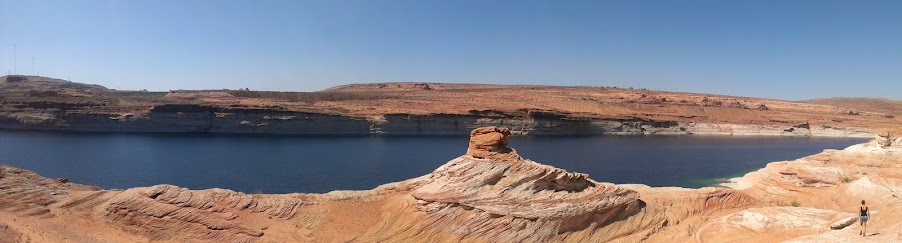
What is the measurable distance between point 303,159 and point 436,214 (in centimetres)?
3458

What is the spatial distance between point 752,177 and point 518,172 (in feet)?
84.1

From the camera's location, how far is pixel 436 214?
53.0 ft

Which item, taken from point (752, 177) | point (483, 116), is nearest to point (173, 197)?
point (752, 177)

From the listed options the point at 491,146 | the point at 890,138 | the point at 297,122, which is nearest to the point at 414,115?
the point at 297,122

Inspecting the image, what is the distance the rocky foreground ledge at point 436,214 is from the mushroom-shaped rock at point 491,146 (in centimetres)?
4

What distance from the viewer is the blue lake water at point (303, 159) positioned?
36.9 meters

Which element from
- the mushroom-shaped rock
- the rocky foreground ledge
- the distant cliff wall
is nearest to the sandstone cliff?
the distant cliff wall

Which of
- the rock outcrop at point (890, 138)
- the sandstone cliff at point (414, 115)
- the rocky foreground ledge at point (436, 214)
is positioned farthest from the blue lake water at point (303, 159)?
the rocky foreground ledge at point (436, 214)

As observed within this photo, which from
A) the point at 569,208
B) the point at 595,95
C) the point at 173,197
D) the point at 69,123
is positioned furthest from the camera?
the point at 595,95

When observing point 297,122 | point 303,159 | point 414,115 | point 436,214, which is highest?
point 414,115

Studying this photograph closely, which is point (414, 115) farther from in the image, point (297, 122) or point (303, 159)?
point (303, 159)

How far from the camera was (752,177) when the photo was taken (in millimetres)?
34844

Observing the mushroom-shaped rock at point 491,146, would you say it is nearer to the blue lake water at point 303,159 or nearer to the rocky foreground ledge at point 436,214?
the rocky foreground ledge at point 436,214

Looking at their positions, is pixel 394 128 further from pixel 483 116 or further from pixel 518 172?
pixel 518 172
